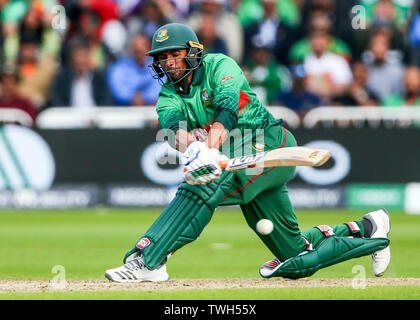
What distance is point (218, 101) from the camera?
583cm

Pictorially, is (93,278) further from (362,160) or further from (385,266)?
(362,160)

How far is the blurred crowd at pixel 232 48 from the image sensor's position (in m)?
13.4

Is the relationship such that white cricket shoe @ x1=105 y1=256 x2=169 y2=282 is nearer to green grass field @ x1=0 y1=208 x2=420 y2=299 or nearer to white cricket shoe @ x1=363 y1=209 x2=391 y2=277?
green grass field @ x1=0 y1=208 x2=420 y2=299

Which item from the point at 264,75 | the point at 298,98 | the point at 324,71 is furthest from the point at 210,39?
the point at 324,71

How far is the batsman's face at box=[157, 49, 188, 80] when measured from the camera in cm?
598

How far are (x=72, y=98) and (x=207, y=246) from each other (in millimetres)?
5029

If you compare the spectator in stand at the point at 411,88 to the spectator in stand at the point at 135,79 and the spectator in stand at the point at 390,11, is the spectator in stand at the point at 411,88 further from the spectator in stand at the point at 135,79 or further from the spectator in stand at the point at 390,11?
the spectator in stand at the point at 135,79

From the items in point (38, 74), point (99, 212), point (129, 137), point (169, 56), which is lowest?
point (99, 212)

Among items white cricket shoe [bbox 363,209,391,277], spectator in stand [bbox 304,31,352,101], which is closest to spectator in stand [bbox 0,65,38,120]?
spectator in stand [bbox 304,31,352,101]

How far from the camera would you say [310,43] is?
45.9 feet

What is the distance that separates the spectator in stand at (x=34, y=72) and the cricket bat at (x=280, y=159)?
8.63 meters

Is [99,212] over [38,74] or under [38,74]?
under

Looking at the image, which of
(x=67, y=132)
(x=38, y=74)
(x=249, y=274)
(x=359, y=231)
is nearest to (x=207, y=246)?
(x=249, y=274)

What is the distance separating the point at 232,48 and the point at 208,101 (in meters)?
8.28
